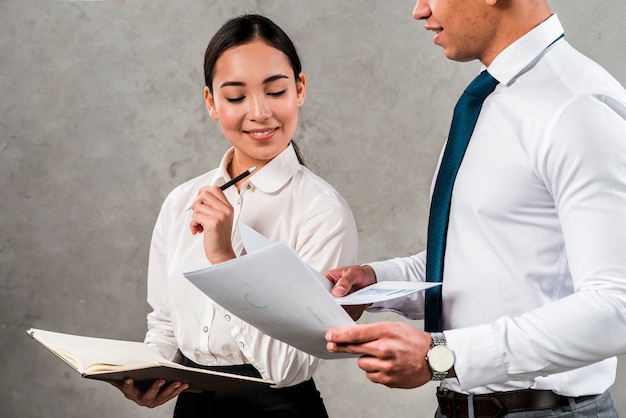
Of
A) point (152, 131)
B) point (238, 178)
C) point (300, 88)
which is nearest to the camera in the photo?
point (238, 178)

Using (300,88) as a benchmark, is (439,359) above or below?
below

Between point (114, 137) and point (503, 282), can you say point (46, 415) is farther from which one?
point (503, 282)

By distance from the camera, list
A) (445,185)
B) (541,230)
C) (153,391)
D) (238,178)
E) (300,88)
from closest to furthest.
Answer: (541,230), (445,185), (153,391), (238,178), (300,88)

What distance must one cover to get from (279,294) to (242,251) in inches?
30.6

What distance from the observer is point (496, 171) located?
136 centimetres

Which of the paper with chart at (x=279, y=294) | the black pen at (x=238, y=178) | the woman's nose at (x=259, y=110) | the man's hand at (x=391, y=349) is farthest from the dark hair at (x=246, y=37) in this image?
the man's hand at (x=391, y=349)

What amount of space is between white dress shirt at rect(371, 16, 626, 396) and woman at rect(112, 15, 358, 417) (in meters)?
0.50

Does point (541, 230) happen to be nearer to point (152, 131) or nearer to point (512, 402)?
point (512, 402)

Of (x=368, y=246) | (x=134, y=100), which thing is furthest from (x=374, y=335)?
(x=134, y=100)

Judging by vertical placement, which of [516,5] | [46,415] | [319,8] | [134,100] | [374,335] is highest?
[319,8]

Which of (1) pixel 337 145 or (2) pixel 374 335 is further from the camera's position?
(1) pixel 337 145

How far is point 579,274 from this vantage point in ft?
3.97

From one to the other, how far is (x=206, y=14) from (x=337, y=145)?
77 cm

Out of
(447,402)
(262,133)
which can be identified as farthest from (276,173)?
(447,402)
